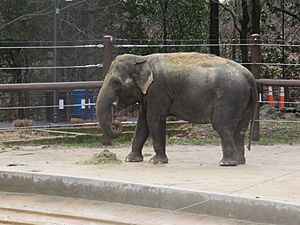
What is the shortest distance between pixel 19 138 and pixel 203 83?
4.50 m

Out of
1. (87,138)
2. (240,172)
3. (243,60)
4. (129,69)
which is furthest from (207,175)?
(243,60)

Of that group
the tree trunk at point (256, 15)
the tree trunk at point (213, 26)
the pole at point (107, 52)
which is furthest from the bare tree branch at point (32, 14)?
the pole at point (107, 52)

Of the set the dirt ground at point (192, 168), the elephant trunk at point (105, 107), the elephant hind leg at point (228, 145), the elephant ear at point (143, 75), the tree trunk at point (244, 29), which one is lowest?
the dirt ground at point (192, 168)

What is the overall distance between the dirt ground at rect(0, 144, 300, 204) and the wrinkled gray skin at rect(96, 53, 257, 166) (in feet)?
1.31

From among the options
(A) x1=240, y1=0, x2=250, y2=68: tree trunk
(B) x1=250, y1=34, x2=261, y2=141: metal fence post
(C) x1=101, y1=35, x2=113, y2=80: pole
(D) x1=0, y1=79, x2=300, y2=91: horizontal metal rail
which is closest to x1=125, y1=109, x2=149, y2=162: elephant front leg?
(D) x1=0, y1=79, x2=300, y2=91: horizontal metal rail

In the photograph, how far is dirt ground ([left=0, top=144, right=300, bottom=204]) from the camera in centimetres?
637

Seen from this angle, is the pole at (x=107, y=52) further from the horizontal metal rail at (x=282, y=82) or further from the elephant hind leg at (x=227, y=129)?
the elephant hind leg at (x=227, y=129)

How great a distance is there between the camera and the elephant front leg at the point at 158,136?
788 centimetres

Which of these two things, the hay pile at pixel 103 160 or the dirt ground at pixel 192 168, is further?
the hay pile at pixel 103 160

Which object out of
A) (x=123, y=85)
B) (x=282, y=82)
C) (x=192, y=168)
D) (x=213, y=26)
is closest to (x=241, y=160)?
(x=192, y=168)

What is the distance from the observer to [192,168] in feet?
25.3

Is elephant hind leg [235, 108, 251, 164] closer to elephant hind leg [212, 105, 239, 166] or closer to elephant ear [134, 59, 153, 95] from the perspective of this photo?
elephant hind leg [212, 105, 239, 166]

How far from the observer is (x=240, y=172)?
7336 mm

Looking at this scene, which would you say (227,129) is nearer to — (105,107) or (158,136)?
(158,136)
